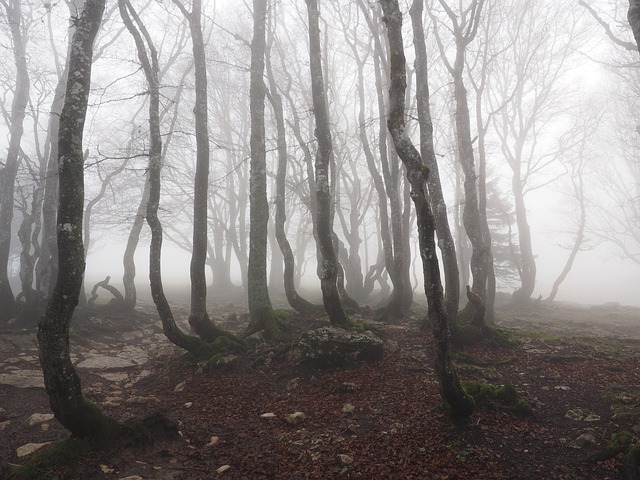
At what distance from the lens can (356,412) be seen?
5.44 metres

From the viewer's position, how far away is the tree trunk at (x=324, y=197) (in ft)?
27.4

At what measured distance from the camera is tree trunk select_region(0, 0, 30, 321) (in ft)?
36.3

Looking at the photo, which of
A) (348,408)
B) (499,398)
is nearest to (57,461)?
(348,408)

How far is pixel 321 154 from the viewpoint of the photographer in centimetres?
902

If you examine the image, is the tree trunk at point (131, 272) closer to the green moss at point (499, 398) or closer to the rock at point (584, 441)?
the green moss at point (499, 398)

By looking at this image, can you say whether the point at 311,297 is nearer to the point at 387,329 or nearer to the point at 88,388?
the point at 387,329

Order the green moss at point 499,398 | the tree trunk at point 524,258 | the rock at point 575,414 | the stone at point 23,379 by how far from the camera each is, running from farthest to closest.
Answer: the tree trunk at point 524,258 → the stone at point 23,379 → the green moss at point 499,398 → the rock at point 575,414

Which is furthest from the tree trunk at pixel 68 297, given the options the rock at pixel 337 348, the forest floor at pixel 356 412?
the rock at pixel 337 348

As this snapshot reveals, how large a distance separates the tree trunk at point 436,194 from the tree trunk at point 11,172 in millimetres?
12503

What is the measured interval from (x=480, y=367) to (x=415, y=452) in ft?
11.2

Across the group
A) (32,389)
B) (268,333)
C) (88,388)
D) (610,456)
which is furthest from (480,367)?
(32,389)

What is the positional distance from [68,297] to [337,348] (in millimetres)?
4657

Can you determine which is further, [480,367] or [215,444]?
[480,367]

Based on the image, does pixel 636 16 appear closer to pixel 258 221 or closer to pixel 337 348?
pixel 337 348
